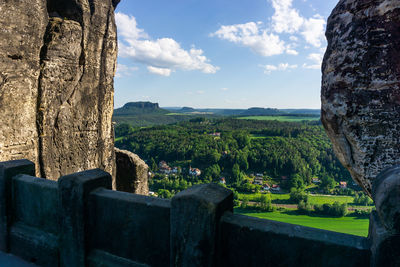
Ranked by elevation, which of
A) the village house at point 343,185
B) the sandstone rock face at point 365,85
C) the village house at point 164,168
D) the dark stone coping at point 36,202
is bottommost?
the village house at point 343,185

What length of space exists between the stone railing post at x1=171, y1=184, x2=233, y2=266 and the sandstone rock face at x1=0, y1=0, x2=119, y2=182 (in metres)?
4.48

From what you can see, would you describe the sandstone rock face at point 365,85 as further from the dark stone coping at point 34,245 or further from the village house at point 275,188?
the village house at point 275,188

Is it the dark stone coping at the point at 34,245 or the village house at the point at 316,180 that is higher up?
the dark stone coping at the point at 34,245

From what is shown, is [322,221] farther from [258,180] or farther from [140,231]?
[140,231]

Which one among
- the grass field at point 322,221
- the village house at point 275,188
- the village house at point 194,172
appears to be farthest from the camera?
the village house at point 275,188

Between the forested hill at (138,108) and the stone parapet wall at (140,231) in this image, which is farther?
the forested hill at (138,108)

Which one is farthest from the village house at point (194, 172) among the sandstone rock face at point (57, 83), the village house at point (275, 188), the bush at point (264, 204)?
the sandstone rock face at point (57, 83)

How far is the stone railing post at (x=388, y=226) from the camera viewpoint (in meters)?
1.71

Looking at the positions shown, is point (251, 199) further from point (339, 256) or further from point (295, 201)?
point (339, 256)

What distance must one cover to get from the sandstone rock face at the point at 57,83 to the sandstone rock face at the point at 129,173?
5.21 feet

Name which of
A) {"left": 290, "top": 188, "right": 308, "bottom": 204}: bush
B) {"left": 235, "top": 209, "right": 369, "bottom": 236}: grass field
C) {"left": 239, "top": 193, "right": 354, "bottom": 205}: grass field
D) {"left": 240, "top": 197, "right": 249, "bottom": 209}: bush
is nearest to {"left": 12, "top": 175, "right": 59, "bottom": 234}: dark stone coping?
{"left": 235, "top": 209, "right": 369, "bottom": 236}: grass field

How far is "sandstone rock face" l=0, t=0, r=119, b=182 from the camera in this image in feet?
A: 17.2

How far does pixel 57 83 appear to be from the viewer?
6.46m

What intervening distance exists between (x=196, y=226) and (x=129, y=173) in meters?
8.39
